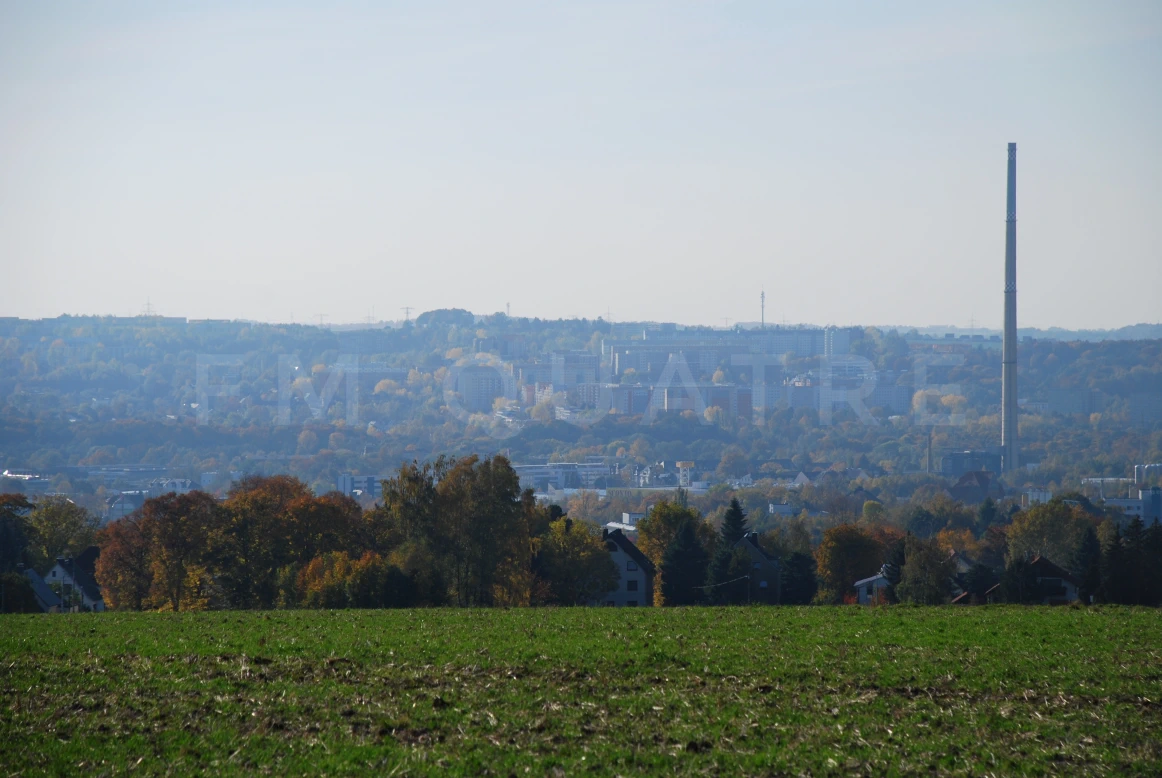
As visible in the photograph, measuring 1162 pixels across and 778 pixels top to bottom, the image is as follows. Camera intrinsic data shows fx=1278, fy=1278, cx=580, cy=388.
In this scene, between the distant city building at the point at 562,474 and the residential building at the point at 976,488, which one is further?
the distant city building at the point at 562,474

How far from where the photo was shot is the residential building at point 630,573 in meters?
36.3

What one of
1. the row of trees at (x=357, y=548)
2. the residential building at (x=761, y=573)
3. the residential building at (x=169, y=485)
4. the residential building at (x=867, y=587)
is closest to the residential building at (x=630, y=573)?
the residential building at (x=761, y=573)

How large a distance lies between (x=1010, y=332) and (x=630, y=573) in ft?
253

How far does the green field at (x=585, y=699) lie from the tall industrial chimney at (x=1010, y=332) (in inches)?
3740

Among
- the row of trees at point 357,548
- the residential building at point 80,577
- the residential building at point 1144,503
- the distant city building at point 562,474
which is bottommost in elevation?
the distant city building at point 562,474

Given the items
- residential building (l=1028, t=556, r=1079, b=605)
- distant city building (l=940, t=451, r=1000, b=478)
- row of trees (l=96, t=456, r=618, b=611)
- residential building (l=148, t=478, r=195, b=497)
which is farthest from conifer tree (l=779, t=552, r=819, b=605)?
distant city building (l=940, t=451, r=1000, b=478)

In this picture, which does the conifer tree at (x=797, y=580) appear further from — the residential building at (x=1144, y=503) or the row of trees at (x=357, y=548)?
the residential building at (x=1144, y=503)

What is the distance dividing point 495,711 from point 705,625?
4908 mm

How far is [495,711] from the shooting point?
347 inches

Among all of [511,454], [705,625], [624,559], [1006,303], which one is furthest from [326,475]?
[705,625]

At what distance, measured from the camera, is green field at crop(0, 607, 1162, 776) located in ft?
25.5

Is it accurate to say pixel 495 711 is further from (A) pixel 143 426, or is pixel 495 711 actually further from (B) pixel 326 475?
(A) pixel 143 426

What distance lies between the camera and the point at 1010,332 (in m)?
105

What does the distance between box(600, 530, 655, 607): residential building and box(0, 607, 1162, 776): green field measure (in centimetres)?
2326
